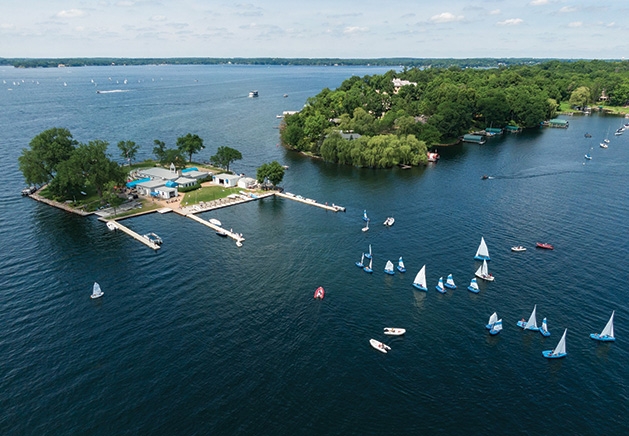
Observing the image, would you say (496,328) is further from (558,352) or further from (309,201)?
(309,201)

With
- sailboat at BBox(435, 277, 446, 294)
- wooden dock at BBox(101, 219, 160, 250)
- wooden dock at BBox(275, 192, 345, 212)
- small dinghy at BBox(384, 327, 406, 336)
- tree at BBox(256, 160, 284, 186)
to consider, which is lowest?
small dinghy at BBox(384, 327, 406, 336)

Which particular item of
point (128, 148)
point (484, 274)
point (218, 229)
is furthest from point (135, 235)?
point (484, 274)

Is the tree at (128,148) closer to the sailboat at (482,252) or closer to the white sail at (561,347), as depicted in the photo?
the sailboat at (482,252)

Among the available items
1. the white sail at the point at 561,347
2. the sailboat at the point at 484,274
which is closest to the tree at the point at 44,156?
the sailboat at the point at 484,274

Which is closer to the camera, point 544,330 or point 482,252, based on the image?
point 544,330

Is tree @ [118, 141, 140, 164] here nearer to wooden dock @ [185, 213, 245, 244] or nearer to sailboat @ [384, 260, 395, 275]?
wooden dock @ [185, 213, 245, 244]

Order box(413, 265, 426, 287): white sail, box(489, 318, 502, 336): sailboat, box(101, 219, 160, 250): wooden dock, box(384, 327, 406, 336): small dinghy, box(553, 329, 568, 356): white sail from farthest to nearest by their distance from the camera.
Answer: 1. box(101, 219, 160, 250): wooden dock
2. box(413, 265, 426, 287): white sail
3. box(489, 318, 502, 336): sailboat
4. box(384, 327, 406, 336): small dinghy
5. box(553, 329, 568, 356): white sail

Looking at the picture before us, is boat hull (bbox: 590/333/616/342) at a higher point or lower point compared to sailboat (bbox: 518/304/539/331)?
lower

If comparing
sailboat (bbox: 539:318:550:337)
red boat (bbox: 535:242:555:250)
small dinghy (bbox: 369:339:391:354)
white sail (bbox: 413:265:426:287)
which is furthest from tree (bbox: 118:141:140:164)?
sailboat (bbox: 539:318:550:337)
